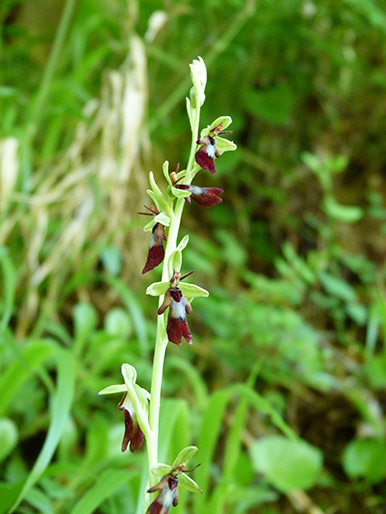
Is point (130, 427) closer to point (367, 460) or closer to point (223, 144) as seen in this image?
point (223, 144)

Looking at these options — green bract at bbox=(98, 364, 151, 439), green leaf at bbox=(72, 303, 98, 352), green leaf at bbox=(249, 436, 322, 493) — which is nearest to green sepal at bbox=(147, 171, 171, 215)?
green bract at bbox=(98, 364, 151, 439)

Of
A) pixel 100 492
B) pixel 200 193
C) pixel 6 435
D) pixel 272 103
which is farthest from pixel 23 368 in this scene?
pixel 272 103

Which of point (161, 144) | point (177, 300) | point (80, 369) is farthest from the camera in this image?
point (161, 144)

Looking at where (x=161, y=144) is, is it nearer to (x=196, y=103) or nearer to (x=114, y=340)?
(x=114, y=340)

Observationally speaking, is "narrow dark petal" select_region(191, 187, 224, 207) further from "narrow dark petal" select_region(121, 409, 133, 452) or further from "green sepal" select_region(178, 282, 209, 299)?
"narrow dark petal" select_region(121, 409, 133, 452)

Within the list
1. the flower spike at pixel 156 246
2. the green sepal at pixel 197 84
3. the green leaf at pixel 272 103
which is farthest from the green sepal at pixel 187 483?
the green leaf at pixel 272 103

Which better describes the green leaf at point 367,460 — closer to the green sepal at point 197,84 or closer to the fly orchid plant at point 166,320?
the fly orchid plant at point 166,320

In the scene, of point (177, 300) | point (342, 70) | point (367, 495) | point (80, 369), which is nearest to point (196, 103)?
point (177, 300)
